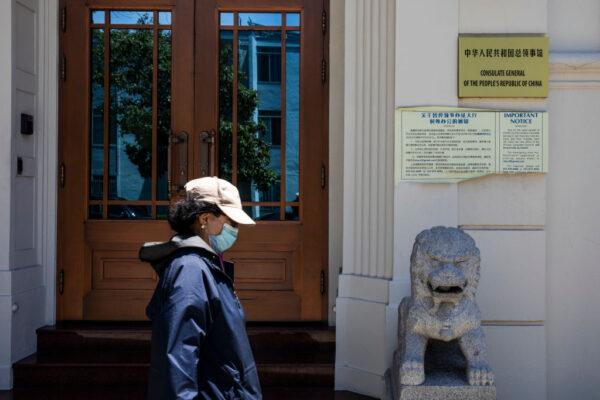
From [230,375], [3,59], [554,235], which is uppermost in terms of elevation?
[3,59]

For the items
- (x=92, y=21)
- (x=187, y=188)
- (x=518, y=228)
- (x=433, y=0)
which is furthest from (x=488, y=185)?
(x=92, y=21)

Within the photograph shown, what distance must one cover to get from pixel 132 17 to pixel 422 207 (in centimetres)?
271

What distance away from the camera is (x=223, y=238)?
2924mm

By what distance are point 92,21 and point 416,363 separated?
12.0 ft

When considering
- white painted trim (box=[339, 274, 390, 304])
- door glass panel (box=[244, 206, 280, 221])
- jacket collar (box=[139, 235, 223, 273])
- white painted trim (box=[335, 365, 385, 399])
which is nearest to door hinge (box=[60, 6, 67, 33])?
door glass panel (box=[244, 206, 280, 221])

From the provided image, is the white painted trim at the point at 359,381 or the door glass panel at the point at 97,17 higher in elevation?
the door glass panel at the point at 97,17

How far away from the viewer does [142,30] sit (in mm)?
5863

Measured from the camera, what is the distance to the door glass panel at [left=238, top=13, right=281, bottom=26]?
5820 mm

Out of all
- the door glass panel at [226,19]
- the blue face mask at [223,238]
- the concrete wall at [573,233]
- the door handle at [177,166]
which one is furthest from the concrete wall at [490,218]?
the blue face mask at [223,238]

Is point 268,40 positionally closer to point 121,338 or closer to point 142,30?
point 142,30

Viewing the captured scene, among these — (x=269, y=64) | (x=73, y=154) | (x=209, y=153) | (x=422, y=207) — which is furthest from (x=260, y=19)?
(x=422, y=207)

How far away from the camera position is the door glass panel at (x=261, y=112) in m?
5.83

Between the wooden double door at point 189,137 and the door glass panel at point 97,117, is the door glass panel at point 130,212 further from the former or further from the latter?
the door glass panel at point 97,117

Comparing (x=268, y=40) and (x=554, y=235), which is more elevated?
(x=268, y=40)
